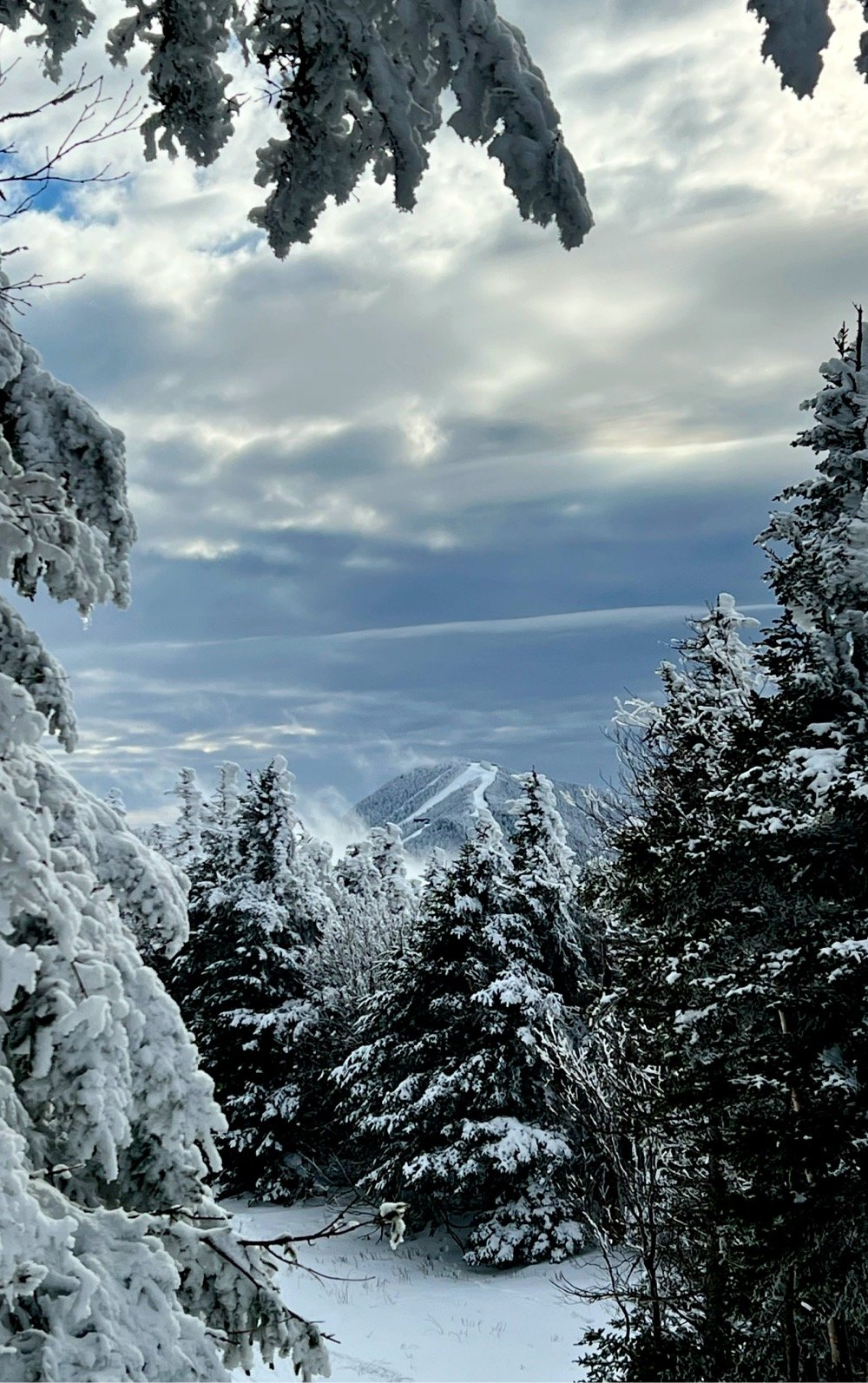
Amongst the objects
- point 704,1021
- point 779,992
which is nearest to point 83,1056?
point 779,992

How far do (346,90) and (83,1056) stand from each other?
370 centimetres

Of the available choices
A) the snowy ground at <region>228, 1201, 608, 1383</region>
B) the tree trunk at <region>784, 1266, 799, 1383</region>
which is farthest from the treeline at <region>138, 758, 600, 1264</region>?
the tree trunk at <region>784, 1266, 799, 1383</region>

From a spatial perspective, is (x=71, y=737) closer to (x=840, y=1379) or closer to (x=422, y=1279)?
(x=840, y=1379)

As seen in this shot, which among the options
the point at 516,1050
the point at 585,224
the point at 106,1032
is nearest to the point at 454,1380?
the point at 516,1050

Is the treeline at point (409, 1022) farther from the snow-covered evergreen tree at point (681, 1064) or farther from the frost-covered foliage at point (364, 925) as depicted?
the snow-covered evergreen tree at point (681, 1064)

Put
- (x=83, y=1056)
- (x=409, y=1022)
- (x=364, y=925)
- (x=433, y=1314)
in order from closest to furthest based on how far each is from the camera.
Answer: (x=83, y=1056), (x=433, y=1314), (x=409, y=1022), (x=364, y=925)

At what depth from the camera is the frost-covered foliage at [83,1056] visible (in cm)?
336

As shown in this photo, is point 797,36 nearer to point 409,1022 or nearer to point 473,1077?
point 473,1077

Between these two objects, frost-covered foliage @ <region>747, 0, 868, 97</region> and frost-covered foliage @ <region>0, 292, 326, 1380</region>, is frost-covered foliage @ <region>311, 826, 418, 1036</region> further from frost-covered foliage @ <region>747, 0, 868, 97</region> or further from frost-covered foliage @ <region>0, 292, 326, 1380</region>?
frost-covered foliage @ <region>747, 0, 868, 97</region>

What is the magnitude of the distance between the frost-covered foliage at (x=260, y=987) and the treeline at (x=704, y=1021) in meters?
3.71

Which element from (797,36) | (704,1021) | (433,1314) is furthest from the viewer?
(433,1314)

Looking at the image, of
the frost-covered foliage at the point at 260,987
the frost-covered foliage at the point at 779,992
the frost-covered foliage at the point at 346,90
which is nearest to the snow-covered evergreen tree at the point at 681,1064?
the frost-covered foliage at the point at 779,992

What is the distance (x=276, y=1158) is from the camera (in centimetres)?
2464

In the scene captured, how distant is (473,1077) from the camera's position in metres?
19.8
